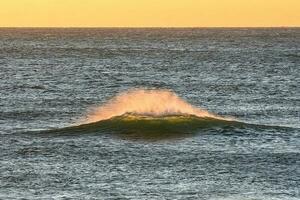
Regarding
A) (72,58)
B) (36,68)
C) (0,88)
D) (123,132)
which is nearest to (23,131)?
(123,132)

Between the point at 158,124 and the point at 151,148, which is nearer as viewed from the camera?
the point at 151,148

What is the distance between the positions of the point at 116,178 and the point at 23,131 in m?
15.6

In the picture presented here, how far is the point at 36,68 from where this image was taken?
126 metres

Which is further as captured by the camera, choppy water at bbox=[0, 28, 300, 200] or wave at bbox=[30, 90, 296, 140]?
wave at bbox=[30, 90, 296, 140]

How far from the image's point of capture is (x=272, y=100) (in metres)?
74.5

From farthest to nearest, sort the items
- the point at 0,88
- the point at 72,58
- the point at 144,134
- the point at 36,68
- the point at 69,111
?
the point at 72,58
the point at 36,68
the point at 0,88
the point at 69,111
the point at 144,134

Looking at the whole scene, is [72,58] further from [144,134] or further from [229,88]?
[144,134]

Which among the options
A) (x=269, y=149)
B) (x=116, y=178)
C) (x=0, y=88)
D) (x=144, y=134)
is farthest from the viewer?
(x=0, y=88)

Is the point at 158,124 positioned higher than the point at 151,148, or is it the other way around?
the point at 158,124

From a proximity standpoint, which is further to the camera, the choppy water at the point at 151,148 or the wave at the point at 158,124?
the wave at the point at 158,124

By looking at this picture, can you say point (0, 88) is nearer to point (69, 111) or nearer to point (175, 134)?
point (69, 111)

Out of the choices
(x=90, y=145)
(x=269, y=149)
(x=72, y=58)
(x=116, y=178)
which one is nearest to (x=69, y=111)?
(x=90, y=145)

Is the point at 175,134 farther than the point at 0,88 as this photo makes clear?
No

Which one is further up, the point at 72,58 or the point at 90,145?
the point at 72,58
